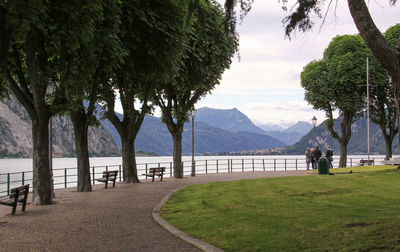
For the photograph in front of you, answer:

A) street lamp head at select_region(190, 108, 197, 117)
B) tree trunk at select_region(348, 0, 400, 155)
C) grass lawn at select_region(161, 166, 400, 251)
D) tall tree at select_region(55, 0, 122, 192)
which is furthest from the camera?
street lamp head at select_region(190, 108, 197, 117)

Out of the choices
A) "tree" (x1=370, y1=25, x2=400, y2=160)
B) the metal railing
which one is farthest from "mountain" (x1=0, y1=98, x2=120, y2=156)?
"tree" (x1=370, y1=25, x2=400, y2=160)

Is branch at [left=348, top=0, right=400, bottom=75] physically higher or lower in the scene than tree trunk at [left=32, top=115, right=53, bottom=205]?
higher

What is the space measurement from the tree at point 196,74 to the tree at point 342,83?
1301cm

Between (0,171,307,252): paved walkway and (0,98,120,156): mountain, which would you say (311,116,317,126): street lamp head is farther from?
(0,98,120,156): mountain

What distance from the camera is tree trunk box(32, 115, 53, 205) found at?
15422 millimetres

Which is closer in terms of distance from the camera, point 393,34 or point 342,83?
point 393,34

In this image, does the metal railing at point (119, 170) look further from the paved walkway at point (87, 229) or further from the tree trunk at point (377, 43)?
the tree trunk at point (377, 43)

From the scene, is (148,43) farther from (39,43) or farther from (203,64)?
(203,64)

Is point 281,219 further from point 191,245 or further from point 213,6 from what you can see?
point 213,6

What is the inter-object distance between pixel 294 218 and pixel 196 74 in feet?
61.1

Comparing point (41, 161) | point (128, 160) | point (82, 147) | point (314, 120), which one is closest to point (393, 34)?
point (314, 120)

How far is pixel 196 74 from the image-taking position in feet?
91.5

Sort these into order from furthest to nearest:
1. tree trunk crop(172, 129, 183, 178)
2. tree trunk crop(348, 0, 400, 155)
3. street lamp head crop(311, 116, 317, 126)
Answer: street lamp head crop(311, 116, 317, 126) < tree trunk crop(172, 129, 183, 178) < tree trunk crop(348, 0, 400, 155)

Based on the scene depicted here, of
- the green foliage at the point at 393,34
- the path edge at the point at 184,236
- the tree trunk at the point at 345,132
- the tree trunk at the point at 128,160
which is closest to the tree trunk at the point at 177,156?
the tree trunk at the point at 128,160
